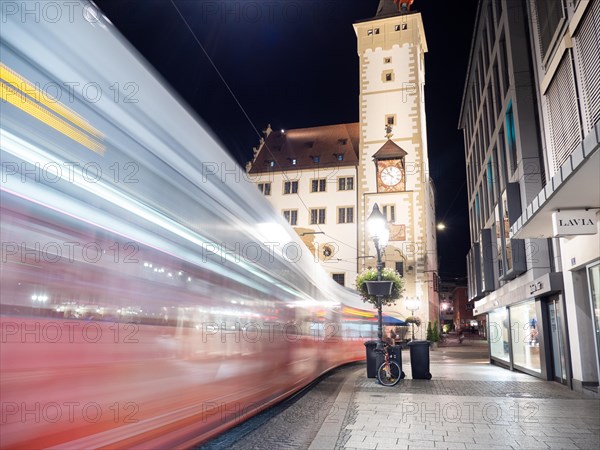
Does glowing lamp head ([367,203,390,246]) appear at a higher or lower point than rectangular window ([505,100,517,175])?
lower

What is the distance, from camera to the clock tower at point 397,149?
45.3 meters

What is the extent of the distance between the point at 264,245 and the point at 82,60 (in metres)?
3.91

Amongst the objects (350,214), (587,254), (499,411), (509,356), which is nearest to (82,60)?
(499,411)

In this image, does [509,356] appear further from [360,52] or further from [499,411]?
[360,52]

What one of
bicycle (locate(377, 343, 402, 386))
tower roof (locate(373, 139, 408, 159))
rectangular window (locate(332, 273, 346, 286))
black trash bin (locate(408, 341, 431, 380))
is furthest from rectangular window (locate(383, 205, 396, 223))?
bicycle (locate(377, 343, 402, 386))

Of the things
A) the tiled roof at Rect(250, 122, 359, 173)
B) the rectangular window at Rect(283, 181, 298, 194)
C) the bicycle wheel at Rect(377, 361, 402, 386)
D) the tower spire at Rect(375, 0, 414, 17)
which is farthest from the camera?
the tiled roof at Rect(250, 122, 359, 173)

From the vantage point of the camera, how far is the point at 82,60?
3.38m

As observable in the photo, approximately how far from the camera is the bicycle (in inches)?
481

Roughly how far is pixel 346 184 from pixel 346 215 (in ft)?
11.4

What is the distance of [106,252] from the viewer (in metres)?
3.37

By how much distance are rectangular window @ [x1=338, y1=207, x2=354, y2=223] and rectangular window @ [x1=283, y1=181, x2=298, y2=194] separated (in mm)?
5483

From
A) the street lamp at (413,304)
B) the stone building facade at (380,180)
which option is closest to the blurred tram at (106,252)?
the street lamp at (413,304)

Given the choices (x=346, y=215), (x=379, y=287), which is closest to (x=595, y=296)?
(x=379, y=287)

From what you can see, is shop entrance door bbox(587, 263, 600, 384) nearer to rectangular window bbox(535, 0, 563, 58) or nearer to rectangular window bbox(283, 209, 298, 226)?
rectangular window bbox(535, 0, 563, 58)
